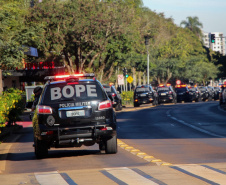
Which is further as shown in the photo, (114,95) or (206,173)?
(114,95)

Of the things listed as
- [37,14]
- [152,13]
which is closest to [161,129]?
[37,14]

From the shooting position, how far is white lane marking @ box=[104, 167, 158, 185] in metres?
8.84

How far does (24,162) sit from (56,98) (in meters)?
1.64

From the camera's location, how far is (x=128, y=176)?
9.55 meters

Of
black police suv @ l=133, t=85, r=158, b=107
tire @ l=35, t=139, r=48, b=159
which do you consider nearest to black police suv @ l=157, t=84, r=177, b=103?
black police suv @ l=133, t=85, r=158, b=107

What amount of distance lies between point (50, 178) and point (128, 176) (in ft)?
4.30

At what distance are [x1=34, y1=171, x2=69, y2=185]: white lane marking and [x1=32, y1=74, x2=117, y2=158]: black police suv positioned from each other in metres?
2.21

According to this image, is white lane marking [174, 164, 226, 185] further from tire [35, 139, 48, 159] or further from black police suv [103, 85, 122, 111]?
black police suv [103, 85, 122, 111]

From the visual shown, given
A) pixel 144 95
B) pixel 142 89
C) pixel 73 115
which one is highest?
pixel 73 115

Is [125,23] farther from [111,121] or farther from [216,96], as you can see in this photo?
[111,121]

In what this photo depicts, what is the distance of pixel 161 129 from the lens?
74.6 ft

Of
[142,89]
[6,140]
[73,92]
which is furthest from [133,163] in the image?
[142,89]

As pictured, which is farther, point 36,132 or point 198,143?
point 198,143

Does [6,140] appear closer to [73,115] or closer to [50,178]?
[73,115]
